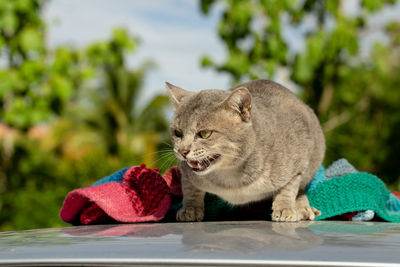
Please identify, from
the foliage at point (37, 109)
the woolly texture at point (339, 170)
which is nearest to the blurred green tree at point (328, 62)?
the foliage at point (37, 109)

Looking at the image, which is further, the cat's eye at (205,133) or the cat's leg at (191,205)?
the cat's eye at (205,133)

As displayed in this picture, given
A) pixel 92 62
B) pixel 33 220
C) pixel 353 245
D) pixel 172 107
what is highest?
pixel 92 62

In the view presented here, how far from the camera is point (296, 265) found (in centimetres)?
127

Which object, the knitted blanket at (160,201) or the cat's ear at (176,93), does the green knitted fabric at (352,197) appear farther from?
the cat's ear at (176,93)

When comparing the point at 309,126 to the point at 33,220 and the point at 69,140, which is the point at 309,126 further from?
the point at 69,140

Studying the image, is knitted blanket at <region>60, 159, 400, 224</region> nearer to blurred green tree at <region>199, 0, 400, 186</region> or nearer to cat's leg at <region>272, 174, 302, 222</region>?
cat's leg at <region>272, 174, 302, 222</region>

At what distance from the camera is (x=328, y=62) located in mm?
12133

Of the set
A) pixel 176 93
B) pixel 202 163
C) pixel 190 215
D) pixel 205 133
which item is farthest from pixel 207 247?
pixel 176 93

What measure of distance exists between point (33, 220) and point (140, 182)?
21.2 ft

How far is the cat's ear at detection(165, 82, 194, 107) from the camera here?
10.3ft

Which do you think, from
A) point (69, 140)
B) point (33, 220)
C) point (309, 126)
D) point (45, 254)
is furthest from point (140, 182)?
point (69, 140)

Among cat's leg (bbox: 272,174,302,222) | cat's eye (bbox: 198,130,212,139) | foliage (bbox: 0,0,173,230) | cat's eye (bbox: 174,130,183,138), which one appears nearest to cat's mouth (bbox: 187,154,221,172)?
cat's eye (bbox: 198,130,212,139)

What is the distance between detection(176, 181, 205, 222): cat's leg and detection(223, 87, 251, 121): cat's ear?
0.49 meters

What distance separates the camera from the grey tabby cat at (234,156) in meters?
2.79
